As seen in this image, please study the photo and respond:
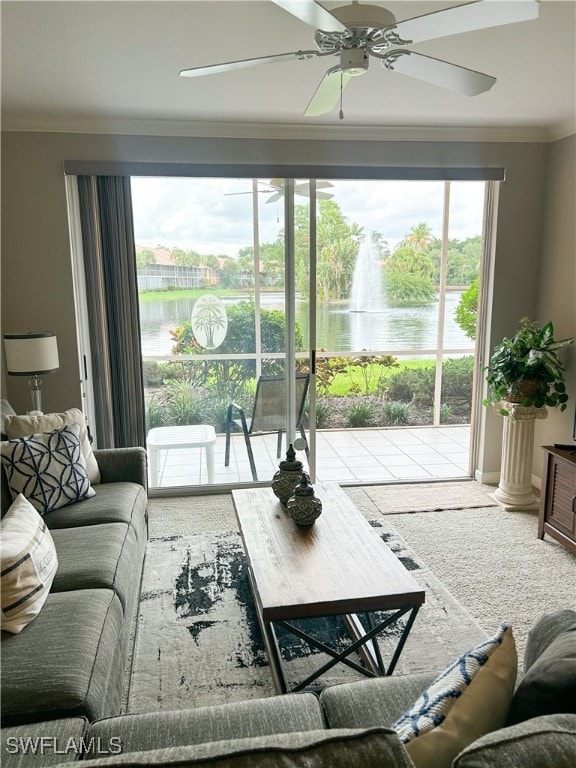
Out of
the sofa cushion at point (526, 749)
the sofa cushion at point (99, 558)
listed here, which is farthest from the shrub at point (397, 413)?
the sofa cushion at point (526, 749)

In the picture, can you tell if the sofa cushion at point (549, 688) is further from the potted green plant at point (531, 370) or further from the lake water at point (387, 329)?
the lake water at point (387, 329)

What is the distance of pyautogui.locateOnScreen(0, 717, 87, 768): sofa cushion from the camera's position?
4.14 ft

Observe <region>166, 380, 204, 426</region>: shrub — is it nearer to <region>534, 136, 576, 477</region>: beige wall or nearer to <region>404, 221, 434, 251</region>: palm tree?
<region>534, 136, 576, 477</region>: beige wall

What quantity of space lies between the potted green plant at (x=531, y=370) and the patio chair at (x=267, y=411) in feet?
4.59

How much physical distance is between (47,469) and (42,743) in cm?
157

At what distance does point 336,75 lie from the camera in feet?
6.84

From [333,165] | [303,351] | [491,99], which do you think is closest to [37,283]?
[303,351]

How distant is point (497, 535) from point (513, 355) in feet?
3.84

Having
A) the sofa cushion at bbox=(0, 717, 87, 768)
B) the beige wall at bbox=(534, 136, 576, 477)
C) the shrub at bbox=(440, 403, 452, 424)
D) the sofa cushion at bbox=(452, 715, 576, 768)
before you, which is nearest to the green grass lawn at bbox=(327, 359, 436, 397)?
the shrub at bbox=(440, 403, 452, 424)

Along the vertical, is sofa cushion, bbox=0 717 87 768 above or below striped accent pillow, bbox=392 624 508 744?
below

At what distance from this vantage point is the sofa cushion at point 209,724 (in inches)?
50.9

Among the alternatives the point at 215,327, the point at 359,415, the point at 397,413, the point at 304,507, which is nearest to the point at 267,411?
the point at 215,327

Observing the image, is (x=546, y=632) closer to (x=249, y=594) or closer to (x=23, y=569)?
(x=23, y=569)

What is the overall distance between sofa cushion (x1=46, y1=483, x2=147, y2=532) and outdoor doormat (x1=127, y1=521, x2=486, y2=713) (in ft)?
1.29
